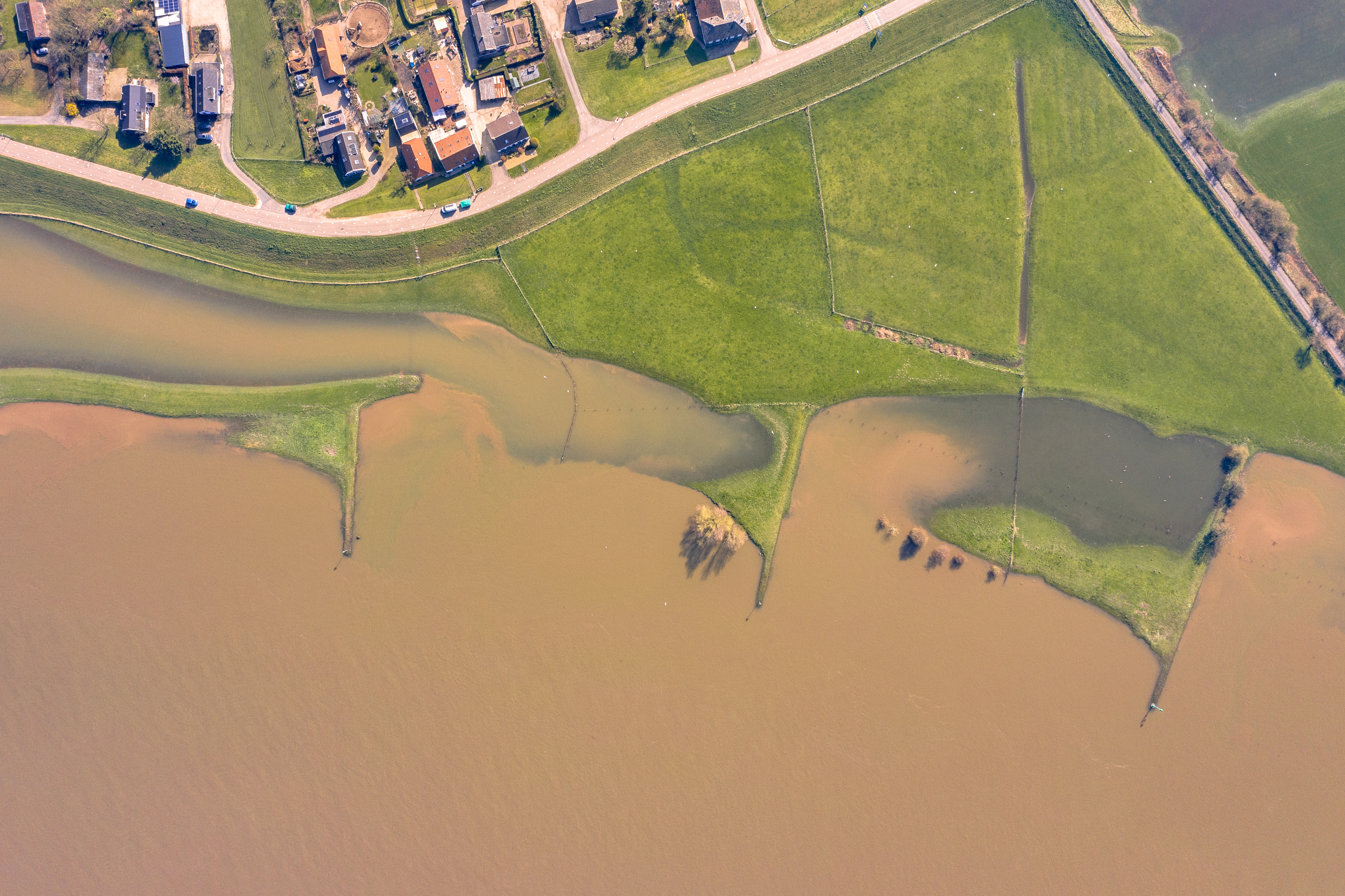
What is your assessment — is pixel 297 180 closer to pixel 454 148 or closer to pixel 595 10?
pixel 454 148

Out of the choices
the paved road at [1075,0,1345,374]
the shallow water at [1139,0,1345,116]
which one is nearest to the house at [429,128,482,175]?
the paved road at [1075,0,1345,374]

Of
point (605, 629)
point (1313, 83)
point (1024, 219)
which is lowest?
point (605, 629)

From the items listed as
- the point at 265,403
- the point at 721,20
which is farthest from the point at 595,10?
the point at 265,403

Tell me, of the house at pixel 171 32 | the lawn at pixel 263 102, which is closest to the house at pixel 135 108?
the house at pixel 171 32

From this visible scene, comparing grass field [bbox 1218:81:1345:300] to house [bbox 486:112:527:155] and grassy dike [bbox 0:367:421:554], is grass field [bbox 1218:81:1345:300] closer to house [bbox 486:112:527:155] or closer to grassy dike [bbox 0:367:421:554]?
house [bbox 486:112:527:155]

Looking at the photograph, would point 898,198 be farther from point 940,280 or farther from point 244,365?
point 244,365

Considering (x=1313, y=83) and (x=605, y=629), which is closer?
(x=605, y=629)

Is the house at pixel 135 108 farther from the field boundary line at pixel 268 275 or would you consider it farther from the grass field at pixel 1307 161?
the grass field at pixel 1307 161

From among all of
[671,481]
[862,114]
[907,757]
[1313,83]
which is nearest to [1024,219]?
[862,114]
